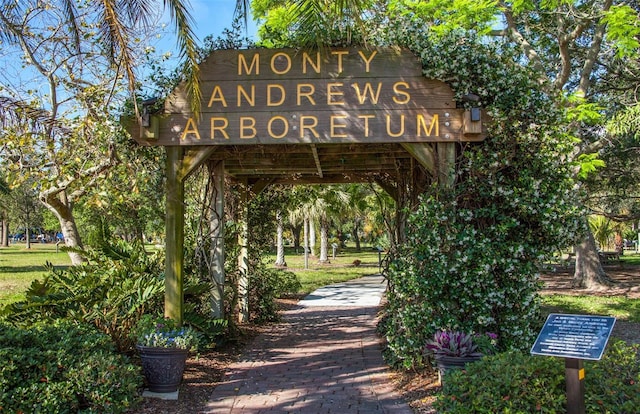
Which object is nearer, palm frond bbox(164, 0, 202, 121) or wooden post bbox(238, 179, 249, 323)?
palm frond bbox(164, 0, 202, 121)

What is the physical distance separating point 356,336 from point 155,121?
5140 millimetres

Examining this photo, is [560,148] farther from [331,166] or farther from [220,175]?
[220,175]

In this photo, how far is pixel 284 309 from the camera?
12969 mm

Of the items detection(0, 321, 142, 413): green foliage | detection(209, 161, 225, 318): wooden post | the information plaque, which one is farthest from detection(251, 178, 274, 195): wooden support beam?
the information plaque

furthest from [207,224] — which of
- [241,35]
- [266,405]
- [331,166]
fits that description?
[266,405]

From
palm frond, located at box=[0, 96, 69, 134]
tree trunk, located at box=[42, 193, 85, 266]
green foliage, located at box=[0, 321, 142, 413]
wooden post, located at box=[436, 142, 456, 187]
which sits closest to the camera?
green foliage, located at box=[0, 321, 142, 413]

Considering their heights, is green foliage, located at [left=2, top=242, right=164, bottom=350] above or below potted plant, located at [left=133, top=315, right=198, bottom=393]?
above

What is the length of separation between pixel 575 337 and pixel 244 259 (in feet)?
25.2

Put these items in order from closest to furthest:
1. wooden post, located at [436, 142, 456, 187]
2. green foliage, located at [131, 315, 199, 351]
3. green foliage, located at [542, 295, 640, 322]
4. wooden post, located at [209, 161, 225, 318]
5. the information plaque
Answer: the information plaque
green foliage, located at [131, 315, 199, 351]
wooden post, located at [436, 142, 456, 187]
wooden post, located at [209, 161, 225, 318]
green foliage, located at [542, 295, 640, 322]

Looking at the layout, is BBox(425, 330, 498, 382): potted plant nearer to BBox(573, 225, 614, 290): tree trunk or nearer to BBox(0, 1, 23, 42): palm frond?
BBox(0, 1, 23, 42): palm frond

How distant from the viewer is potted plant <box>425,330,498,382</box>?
5492 mm

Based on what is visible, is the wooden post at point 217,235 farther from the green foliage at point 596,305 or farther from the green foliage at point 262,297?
the green foliage at point 596,305

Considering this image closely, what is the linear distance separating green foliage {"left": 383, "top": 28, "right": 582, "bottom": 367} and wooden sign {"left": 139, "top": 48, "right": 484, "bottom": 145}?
31 centimetres

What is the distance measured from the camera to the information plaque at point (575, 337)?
3600 mm
